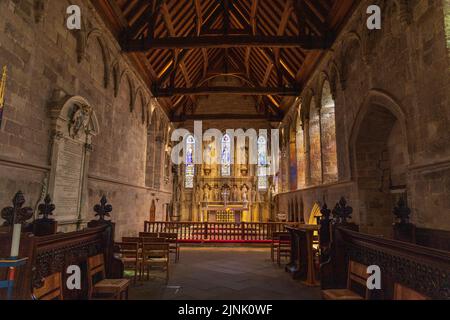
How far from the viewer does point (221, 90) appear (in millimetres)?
11859

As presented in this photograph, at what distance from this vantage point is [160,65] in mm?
11195

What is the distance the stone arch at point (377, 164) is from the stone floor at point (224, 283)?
2.59m

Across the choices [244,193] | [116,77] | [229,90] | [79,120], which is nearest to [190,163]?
[244,193]

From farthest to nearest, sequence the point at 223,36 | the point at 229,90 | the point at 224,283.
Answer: the point at 229,90, the point at 223,36, the point at 224,283

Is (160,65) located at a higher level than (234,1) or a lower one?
lower

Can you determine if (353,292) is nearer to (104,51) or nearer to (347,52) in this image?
(347,52)

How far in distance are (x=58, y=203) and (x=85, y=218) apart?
110cm

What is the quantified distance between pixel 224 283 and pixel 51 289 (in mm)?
2687

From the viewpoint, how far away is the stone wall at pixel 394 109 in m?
3.93

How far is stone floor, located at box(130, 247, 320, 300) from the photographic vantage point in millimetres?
3998

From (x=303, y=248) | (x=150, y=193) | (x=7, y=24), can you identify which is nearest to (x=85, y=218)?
(x=7, y=24)
